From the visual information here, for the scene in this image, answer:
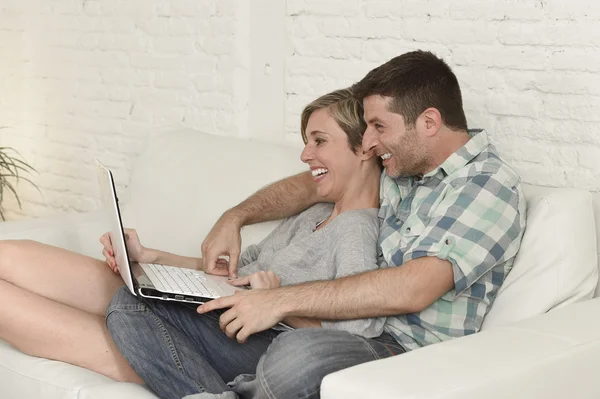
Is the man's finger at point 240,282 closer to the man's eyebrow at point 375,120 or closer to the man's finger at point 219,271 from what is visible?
the man's finger at point 219,271

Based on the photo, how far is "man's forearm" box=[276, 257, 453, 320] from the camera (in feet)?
6.99

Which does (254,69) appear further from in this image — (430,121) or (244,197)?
(430,121)

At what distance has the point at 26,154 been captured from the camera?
4.78m

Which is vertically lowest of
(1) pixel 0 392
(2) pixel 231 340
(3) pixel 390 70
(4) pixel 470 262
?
(1) pixel 0 392

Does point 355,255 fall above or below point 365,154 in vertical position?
below

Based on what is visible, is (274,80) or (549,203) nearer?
(549,203)

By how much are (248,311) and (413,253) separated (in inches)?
15.4

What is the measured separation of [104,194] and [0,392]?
22.1 inches

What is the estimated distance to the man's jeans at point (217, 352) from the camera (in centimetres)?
197

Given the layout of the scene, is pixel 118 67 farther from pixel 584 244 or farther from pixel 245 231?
pixel 584 244

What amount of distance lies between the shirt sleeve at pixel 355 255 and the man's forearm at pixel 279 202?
28cm

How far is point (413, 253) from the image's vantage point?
2174 mm

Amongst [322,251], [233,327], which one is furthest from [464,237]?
[233,327]

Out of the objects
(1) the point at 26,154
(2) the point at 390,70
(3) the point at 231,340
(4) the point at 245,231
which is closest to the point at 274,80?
(4) the point at 245,231
